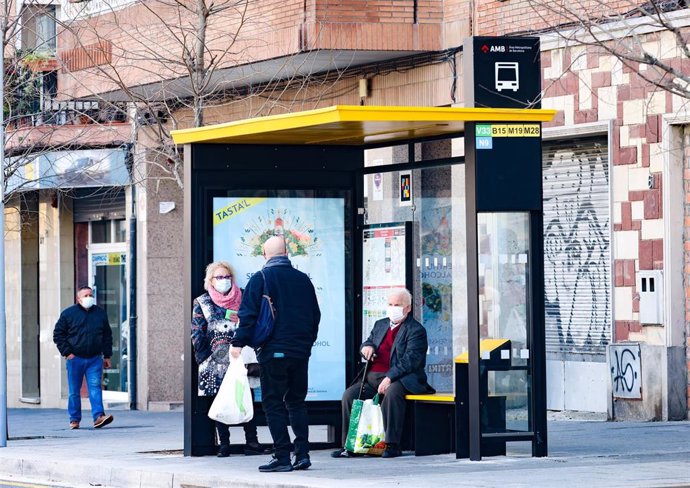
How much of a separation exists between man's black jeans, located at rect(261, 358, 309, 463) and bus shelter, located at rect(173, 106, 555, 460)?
1.33 m

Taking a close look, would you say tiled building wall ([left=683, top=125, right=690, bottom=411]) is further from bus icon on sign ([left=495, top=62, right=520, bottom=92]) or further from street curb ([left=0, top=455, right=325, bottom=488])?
street curb ([left=0, top=455, right=325, bottom=488])

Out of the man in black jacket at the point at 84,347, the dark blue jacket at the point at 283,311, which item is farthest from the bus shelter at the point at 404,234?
the man in black jacket at the point at 84,347

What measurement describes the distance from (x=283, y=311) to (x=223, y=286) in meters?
1.53

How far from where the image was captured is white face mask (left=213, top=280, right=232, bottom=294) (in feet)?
45.2

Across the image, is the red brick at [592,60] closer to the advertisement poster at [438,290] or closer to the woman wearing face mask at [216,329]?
the advertisement poster at [438,290]

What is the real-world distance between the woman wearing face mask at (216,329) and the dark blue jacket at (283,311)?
A: 1.34 metres

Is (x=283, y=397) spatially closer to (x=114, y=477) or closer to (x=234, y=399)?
(x=234, y=399)

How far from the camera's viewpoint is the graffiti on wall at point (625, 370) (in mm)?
16875

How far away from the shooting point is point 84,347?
19.8 meters

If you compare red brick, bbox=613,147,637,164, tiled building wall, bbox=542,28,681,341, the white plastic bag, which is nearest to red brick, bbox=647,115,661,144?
tiled building wall, bbox=542,28,681,341

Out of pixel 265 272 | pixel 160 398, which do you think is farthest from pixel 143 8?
pixel 265 272

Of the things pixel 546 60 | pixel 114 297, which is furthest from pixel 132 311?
pixel 546 60

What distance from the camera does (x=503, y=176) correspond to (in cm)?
1283

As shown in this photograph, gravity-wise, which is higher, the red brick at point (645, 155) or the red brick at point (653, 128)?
the red brick at point (653, 128)
